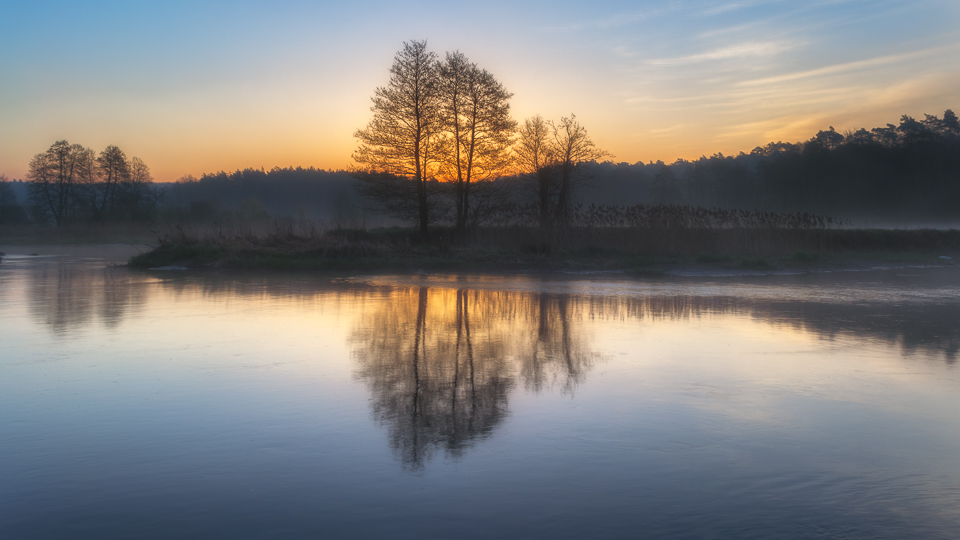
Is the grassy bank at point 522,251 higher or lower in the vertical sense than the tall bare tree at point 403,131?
lower

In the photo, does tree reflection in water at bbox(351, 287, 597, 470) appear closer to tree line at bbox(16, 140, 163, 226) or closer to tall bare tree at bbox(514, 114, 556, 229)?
tall bare tree at bbox(514, 114, 556, 229)

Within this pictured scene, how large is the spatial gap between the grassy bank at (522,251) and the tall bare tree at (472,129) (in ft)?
10.1

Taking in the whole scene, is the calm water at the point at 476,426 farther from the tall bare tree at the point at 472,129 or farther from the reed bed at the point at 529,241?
the tall bare tree at the point at 472,129

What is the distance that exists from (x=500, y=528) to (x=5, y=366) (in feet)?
20.0

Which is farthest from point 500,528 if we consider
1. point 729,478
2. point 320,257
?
point 320,257

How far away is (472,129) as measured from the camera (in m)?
28.6

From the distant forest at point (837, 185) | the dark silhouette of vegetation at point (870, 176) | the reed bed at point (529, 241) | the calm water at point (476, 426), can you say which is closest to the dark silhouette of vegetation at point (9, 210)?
the distant forest at point (837, 185)

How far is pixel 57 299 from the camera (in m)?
12.1

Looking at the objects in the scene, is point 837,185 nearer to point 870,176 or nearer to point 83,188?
point 870,176

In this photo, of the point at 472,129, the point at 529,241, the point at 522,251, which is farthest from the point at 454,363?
the point at 472,129

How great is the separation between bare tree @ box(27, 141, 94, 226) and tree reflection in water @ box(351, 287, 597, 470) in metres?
66.1

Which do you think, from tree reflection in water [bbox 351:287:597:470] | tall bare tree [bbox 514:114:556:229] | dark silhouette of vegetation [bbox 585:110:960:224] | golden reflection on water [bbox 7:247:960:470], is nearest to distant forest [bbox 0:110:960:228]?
dark silhouette of vegetation [bbox 585:110:960:224]

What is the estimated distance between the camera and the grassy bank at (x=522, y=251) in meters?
21.0

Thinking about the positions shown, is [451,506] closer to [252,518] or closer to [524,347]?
[252,518]
